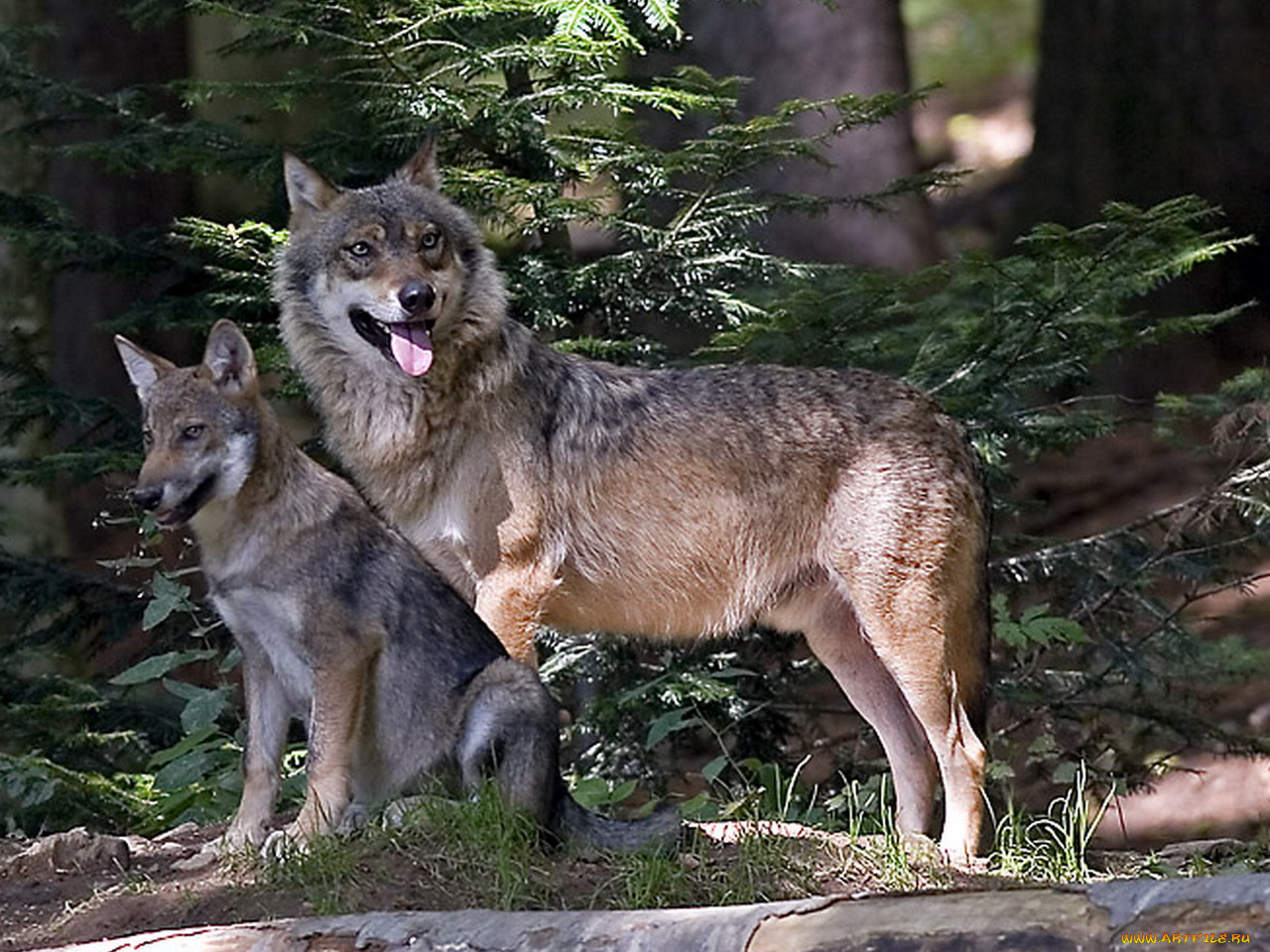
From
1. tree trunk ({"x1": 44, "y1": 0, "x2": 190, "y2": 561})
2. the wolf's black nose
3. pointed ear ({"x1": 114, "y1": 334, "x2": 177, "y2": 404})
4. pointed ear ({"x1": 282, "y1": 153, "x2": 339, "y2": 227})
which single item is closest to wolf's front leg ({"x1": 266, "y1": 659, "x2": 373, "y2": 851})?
pointed ear ({"x1": 114, "y1": 334, "x2": 177, "y2": 404})

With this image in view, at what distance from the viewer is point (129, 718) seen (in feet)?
29.8

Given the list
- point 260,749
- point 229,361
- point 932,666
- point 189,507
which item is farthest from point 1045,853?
point 229,361

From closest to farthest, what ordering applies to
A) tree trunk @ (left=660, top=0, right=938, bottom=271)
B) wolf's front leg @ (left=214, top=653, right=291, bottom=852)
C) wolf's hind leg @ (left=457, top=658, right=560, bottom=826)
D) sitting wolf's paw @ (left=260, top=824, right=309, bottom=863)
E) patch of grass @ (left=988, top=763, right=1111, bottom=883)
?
sitting wolf's paw @ (left=260, top=824, right=309, bottom=863)
wolf's hind leg @ (left=457, top=658, right=560, bottom=826)
patch of grass @ (left=988, top=763, right=1111, bottom=883)
wolf's front leg @ (left=214, top=653, right=291, bottom=852)
tree trunk @ (left=660, top=0, right=938, bottom=271)

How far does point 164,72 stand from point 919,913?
12778 millimetres

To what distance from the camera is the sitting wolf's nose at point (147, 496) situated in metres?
5.85

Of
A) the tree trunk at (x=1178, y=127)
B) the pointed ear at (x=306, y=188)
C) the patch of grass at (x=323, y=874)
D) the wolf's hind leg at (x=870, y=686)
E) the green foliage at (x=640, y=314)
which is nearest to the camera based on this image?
the patch of grass at (x=323, y=874)

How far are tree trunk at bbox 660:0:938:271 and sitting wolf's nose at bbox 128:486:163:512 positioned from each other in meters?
7.69

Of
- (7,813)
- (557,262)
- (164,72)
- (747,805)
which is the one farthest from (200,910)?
(164,72)

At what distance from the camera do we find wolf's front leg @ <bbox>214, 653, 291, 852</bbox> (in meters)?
6.33

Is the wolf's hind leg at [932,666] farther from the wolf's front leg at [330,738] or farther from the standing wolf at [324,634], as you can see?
the wolf's front leg at [330,738]

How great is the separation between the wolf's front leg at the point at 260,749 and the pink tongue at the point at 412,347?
1243 millimetres

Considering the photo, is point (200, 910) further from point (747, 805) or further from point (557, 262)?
point (557, 262)

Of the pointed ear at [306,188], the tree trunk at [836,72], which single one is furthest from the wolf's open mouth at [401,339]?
the tree trunk at [836,72]

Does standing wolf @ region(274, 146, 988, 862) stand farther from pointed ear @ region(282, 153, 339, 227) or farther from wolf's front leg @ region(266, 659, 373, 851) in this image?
wolf's front leg @ region(266, 659, 373, 851)
